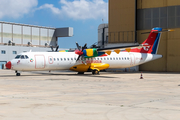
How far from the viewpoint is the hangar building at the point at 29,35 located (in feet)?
262

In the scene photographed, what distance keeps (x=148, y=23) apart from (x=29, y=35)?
2042 inches

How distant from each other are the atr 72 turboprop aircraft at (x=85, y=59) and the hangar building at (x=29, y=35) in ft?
121

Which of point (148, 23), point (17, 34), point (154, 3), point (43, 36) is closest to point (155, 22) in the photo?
point (148, 23)

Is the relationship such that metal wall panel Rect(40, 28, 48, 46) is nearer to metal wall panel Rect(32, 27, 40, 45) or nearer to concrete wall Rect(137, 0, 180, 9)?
metal wall panel Rect(32, 27, 40, 45)

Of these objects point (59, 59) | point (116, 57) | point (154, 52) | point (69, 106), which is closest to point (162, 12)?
point (154, 52)

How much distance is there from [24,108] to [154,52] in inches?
1250

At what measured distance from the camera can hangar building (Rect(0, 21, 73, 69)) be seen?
262 ft

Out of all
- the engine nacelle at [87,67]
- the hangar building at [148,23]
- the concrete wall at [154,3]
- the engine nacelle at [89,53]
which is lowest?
the engine nacelle at [87,67]

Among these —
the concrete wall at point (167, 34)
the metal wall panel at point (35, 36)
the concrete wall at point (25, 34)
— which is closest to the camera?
the concrete wall at point (167, 34)

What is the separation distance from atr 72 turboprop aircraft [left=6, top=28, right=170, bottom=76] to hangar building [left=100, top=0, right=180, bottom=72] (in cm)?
732

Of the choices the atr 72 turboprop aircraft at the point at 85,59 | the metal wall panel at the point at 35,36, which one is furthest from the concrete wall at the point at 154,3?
the metal wall panel at the point at 35,36

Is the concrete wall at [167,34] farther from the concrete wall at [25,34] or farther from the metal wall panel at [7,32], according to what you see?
the concrete wall at [25,34]

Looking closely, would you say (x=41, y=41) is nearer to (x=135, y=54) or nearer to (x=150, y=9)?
(x=150, y=9)

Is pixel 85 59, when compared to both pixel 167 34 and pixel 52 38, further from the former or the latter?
pixel 52 38
